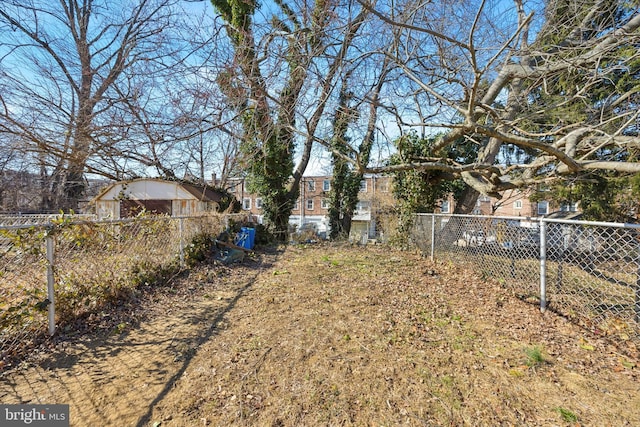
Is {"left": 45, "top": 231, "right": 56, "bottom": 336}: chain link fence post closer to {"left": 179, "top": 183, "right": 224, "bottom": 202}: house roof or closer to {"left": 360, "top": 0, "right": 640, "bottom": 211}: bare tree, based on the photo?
{"left": 360, "top": 0, "right": 640, "bottom": 211}: bare tree

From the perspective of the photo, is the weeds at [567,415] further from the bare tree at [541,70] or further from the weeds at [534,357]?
the bare tree at [541,70]

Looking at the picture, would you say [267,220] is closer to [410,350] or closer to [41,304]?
[41,304]

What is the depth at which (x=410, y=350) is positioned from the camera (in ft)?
8.49

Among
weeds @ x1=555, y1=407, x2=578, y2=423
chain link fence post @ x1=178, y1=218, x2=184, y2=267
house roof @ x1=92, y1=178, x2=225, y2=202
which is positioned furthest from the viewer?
house roof @ x1=92, y1=178, x2=225, y2=202

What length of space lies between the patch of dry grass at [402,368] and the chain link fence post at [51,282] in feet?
5.34

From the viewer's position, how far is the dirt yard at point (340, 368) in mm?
1827

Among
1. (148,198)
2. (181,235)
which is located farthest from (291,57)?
(148,198)

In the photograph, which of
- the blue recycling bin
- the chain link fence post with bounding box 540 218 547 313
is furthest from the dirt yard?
the blue recycling bin

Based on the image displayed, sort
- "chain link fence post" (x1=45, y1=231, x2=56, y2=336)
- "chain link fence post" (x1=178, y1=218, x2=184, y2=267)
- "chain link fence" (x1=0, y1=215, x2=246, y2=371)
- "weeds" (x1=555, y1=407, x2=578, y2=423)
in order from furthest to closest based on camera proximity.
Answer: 1. "chain link fence post" (x1=178, y1=218, x2=184, y2=267)
2. "chain link fence post" (x1=45, y1=231, x2=56, y2=336)
3. "chain link fence" (x1=0, y1=215, x2=246, y2=371)
4. "weeds" (x1=555, y1=407, x2=578, y2=423)

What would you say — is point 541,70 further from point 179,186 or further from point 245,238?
point 179,186

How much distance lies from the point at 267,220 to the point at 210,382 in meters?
8.73

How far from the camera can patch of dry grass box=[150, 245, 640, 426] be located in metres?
1.82

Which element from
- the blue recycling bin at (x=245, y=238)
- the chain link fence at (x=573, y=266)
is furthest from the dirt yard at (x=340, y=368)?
the blue recycling bin at (x=245, y=238)

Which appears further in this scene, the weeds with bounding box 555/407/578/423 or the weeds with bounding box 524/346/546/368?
the weeds with bounding box 524/346/546/368
